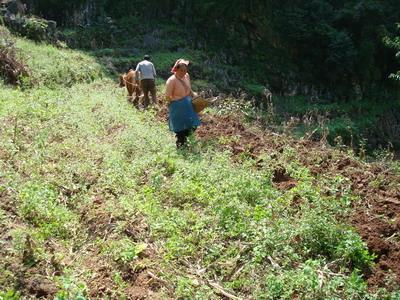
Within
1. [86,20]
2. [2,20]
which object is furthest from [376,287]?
[86,20]

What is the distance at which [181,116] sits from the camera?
8.27 m

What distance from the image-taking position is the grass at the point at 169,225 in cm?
426

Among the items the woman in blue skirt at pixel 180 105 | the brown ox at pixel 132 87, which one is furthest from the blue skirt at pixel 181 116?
the brown ox at pixel 132 87

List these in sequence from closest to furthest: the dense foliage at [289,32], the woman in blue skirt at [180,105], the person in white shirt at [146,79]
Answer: the woman in blue skirt at [180,105] < the person in white shirt at [146,79] < the dense foliage at [289,32]

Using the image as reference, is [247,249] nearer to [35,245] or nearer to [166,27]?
[35,245]

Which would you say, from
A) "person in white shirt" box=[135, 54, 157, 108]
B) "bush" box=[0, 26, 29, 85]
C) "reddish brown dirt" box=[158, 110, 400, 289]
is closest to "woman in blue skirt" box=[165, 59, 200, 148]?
"reddish brown dirt" box=[158, 110, 400, 289]

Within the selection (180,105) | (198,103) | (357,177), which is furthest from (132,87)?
(357,177)

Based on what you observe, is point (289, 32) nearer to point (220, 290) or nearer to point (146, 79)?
Answer: point (146, 79)

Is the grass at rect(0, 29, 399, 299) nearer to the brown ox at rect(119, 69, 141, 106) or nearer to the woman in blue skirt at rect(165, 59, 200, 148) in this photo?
the woman in blue skirt at rect(165, 59, 200, 148)

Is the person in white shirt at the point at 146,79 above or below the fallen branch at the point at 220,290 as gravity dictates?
above

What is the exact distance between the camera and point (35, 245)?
15.0 feet

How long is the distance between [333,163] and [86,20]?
17.5 meters

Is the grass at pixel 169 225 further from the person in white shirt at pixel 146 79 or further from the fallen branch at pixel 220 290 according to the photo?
the person in white shirt at pixel 146 79

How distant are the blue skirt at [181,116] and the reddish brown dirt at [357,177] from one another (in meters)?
0.43
